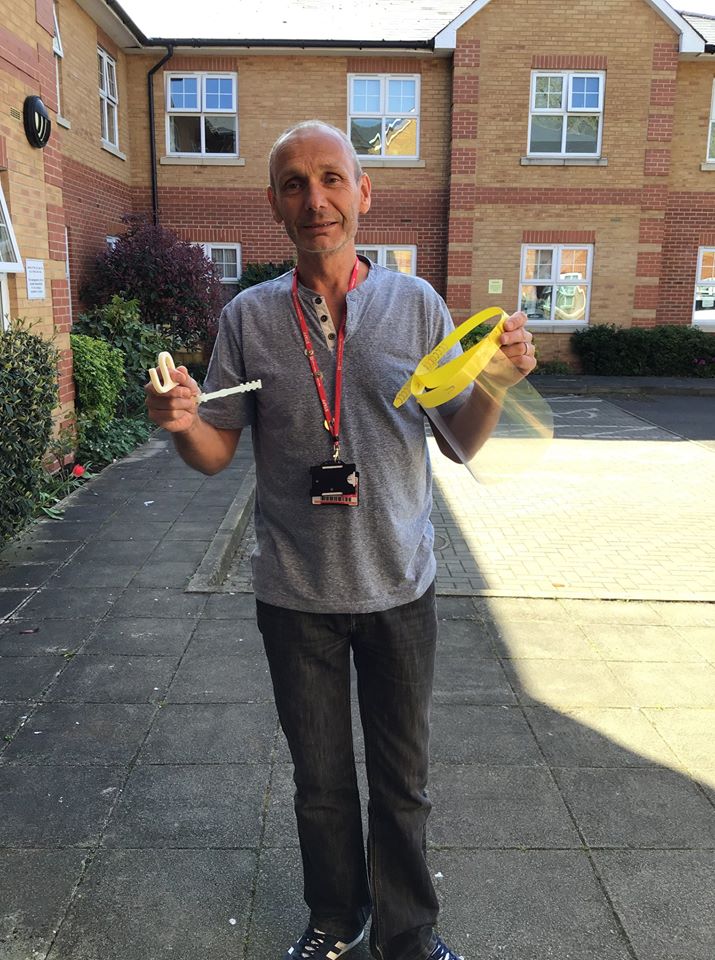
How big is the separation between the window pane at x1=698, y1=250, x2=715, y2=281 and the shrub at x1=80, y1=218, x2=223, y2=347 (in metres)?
11.4

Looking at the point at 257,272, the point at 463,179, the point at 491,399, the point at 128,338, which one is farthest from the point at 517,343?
the point at 463,179

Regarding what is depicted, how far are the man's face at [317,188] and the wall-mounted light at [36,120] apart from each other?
6308 mm

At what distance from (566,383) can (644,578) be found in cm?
1206

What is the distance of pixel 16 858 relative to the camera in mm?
2676

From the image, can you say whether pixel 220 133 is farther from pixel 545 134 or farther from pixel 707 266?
pixel 707 266

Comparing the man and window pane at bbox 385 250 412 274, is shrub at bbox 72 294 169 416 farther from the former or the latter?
the man

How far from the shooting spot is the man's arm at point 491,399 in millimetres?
1885

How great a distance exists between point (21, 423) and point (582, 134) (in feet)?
52.2

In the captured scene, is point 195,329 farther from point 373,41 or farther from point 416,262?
point 373,41

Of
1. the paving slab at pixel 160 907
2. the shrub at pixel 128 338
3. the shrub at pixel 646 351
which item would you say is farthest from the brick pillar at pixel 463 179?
the paving slab at pixel 160 907


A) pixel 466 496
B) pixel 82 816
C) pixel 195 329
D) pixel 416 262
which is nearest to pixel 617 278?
pixel 416 262

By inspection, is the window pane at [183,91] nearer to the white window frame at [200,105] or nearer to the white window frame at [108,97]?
the white window frame at [200,105]

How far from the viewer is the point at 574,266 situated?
1850cm

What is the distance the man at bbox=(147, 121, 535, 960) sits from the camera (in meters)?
1.98
